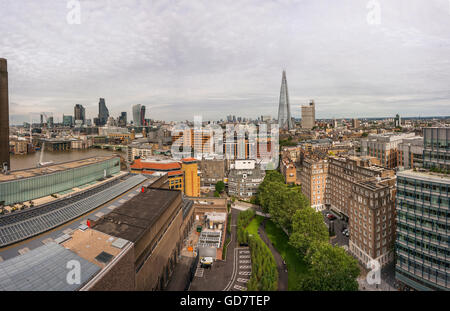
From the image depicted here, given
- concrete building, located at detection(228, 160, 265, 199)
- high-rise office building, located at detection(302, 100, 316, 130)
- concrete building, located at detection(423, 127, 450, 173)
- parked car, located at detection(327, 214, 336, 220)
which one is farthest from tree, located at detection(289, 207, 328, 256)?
high-rise office building, located at detection(302, 100, 316, 130)

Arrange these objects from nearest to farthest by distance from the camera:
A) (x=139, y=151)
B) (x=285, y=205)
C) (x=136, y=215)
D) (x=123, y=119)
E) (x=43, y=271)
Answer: (x=43, y=271) < (x=136, y=215) < (x=285, y=205) < (x=139, y=151) < (x=123, y=119)

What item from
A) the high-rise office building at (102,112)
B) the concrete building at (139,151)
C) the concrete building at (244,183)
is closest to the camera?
the concrete building at (244,183)

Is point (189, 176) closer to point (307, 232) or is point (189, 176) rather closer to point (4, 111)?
point (307, 232)

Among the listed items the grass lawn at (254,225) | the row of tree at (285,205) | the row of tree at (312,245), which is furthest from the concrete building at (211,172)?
the row of tree at (285,205)

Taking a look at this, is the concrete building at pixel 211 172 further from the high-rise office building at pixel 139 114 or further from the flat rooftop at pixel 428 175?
the high-rise office building at pixel 139 114

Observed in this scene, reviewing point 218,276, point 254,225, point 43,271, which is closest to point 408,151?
point 254,225

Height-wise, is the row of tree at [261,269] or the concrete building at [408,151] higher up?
the concrete building at [408,151]
